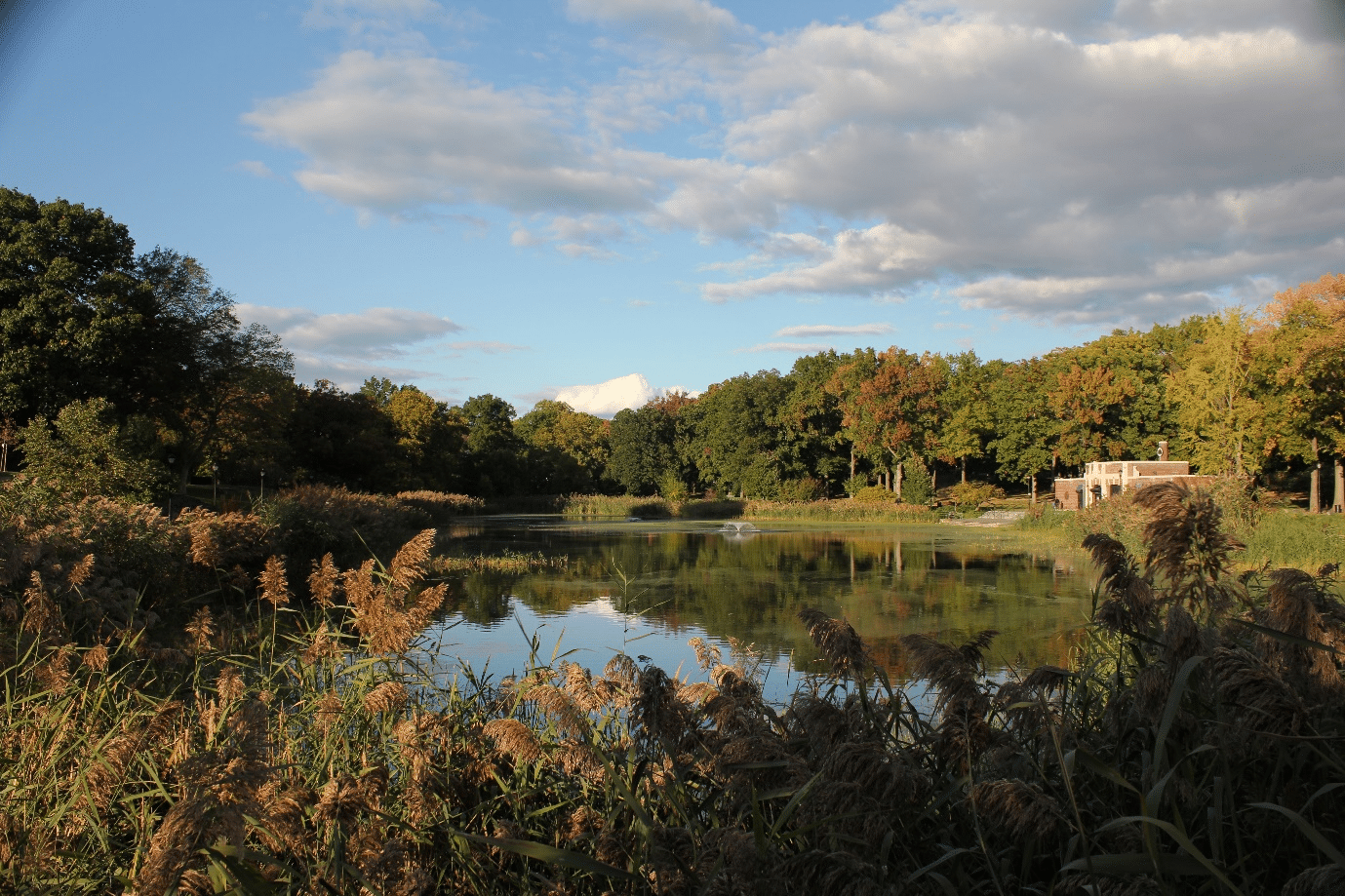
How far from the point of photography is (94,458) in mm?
16578

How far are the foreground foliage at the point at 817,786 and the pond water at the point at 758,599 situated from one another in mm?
1075

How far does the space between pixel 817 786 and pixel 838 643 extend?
0.48 metres

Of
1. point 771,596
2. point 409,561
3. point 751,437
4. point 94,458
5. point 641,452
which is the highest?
point 751,437

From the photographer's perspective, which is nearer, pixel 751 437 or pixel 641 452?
pixel 751 437

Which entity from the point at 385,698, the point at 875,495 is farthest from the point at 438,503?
the point at 385,698

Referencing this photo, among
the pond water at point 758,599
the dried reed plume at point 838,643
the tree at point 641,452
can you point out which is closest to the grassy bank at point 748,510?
the tree at point 641,452

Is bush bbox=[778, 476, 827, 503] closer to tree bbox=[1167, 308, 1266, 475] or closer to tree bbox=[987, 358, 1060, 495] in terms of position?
tree bbox=[987, 358, 1060, 495]

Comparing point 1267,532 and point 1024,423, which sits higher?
point 1024,423

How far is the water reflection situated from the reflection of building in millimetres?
3907

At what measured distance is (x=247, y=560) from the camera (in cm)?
1281

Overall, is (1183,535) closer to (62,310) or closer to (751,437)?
(62,310)

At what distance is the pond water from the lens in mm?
8859

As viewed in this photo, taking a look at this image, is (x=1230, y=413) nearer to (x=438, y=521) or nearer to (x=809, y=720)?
(x=438, y=521)

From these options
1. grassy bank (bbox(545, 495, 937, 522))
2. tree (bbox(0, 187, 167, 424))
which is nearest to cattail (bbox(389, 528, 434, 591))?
tree (bbox(0, 187, 167, 424))
